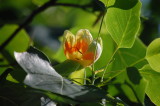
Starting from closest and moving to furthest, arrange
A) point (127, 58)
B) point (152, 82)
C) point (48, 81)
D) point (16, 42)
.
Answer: point (48, 81), point (152, 82), point (127, 58), point (16, 42)

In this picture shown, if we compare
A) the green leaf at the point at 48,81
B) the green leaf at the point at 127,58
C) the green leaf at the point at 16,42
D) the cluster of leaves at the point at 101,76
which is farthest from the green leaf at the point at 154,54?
the green leaf at the point at 16,42

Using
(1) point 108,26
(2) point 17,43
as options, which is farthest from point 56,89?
(2) point 17,43

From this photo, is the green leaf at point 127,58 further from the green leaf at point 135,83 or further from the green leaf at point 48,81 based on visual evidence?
the green leaf at point 48,81

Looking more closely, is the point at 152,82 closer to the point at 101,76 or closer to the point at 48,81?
the point at 101,76

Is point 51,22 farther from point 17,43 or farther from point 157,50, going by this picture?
point 157,50

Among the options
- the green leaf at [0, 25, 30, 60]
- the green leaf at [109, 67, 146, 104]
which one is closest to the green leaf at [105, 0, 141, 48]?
the green leaf at [109, 67, 146, 104]

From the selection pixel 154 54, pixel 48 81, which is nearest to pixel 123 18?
pixel 154 54
